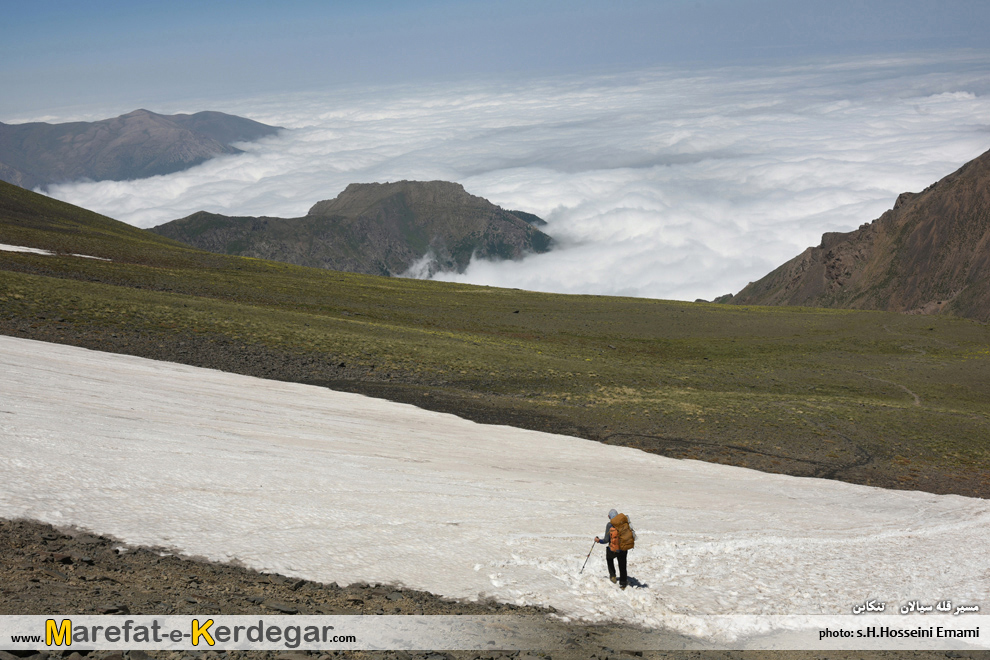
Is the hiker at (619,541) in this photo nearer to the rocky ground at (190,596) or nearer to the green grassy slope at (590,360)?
the rocky ground at (190,596)

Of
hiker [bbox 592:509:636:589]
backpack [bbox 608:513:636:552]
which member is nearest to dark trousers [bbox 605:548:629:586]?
hiker [bbox 592:509:636:589]

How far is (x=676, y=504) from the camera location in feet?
75.5

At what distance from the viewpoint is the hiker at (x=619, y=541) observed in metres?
14.9

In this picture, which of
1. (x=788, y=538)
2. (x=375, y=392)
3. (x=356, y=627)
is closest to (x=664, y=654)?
(x=356, y=627)

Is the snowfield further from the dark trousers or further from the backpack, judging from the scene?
the backpack

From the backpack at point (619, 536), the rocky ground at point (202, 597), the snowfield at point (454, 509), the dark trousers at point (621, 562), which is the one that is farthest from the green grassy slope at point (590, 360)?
the rocky ground at point (202, 597)

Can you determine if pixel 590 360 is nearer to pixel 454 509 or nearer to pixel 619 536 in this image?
pixel 454 509

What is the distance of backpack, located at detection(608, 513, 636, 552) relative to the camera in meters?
14.9

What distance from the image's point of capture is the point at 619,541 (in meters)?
14.9

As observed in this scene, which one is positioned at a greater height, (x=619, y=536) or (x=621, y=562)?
(x=619, y=536)

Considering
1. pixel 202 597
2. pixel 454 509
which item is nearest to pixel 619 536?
pixel 454 509

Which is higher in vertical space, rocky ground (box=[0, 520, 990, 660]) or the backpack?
the backpack

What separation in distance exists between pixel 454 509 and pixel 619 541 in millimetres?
5947

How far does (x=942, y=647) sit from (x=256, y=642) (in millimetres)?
14186
